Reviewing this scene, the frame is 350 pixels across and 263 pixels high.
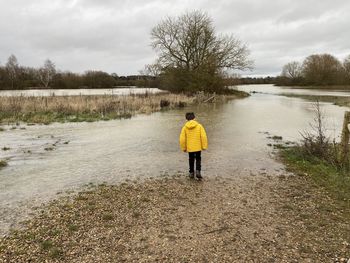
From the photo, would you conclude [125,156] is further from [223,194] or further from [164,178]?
[223,194]

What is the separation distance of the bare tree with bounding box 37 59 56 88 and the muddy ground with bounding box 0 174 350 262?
5600 cm

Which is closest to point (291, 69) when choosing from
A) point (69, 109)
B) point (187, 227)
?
point (69, 109)

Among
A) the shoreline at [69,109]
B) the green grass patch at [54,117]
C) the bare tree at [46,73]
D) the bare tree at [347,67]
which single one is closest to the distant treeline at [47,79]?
the bare tree at [46,73]

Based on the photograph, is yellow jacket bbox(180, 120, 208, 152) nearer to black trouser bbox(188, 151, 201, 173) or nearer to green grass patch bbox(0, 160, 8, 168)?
black trouser bbox(188, 151, 201, 173)

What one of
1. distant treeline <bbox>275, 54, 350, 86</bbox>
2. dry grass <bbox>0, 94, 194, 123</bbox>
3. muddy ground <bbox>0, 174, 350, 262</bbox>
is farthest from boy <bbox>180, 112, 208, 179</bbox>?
distant treeline <bbox>275, 54, 350, 86</bbox>

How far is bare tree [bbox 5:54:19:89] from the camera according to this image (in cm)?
5375

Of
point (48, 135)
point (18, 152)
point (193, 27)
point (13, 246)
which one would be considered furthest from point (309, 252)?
point (193, 27)

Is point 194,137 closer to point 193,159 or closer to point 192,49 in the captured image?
point 193,159

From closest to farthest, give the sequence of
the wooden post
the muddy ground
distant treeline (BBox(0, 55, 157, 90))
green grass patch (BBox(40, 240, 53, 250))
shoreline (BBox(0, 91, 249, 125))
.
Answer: the muddy ground
green grass patch (BBox(40, 240, 53, 250))
the wooden post
shoreline (BBox(0, 91, 249, 125))
distant treeline (BBox(0, 55, 157, 90))

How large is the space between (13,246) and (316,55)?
10122 centimetres

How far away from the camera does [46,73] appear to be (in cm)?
6284

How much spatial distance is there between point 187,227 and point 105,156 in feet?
20.1

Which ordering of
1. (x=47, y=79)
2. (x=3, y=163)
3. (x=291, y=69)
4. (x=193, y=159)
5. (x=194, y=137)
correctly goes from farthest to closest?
(x=291, y=69), (x=47, y=79), (x=3, y=163), (x=193, y=159), (x=194, y=137)

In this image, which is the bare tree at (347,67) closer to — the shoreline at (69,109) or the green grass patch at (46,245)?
the shoreline at (69,109)
